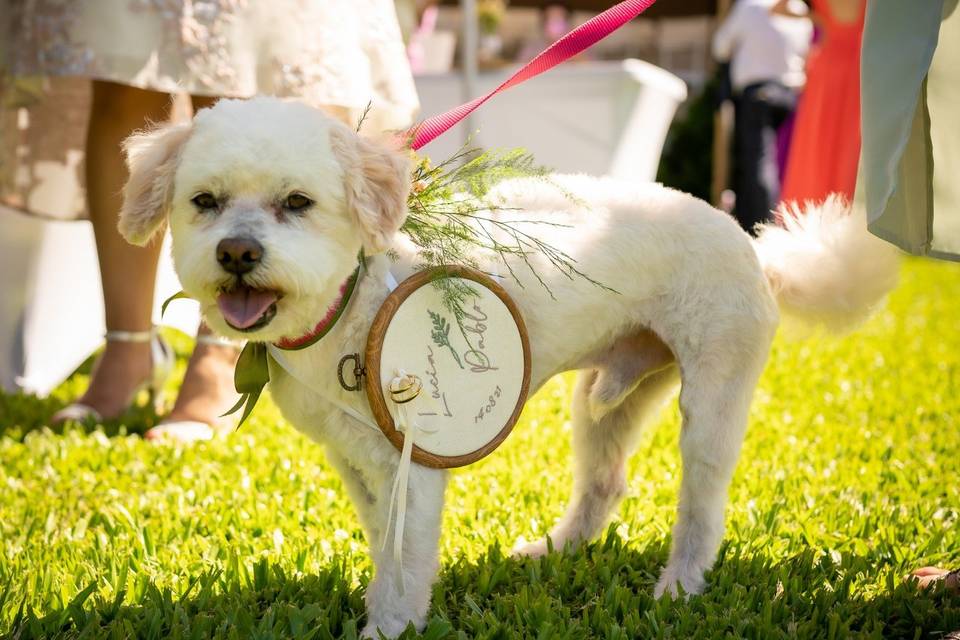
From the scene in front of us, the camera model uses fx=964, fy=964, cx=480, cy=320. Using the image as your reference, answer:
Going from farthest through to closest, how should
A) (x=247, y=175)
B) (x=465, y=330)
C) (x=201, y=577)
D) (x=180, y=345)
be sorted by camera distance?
(x=180, y=345)
(x=201, y=577)
(x=465, y=330)
(x=247, y=175)

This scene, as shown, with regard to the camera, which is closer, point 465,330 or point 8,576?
point 465,330

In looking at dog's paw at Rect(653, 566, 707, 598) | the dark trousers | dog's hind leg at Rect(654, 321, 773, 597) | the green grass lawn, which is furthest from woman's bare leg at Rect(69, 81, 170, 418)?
the dark trousers

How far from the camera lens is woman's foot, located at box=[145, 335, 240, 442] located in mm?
4199

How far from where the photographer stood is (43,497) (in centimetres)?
345

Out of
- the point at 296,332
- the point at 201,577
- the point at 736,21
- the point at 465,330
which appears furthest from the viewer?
the point at 736,21

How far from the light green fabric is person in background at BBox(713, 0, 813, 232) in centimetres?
660

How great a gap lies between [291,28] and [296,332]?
179 cm

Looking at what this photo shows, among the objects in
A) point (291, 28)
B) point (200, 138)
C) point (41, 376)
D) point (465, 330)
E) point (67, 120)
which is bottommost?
point (41, 376)

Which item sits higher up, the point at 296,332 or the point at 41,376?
the point at 296,332

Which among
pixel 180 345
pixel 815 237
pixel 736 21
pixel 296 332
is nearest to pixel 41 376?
pixel 180 345

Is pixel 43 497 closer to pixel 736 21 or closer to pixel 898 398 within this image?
pixel 898 398

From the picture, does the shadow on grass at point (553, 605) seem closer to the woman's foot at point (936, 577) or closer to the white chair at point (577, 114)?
the woman's foot at point (936, 577)

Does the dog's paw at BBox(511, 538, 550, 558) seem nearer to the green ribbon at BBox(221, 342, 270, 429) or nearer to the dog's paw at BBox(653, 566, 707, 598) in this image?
the dog's paw at BBox(653, 566, 707, 598)

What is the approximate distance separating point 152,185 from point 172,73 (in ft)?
5.16
